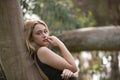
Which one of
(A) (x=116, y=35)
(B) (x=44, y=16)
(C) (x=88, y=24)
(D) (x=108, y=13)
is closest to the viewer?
(A) (x=116, y=35)

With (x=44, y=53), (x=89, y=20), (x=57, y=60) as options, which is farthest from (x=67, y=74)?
(x=89, y=20)

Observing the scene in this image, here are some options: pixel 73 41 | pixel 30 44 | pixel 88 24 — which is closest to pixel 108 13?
pixel 88 24

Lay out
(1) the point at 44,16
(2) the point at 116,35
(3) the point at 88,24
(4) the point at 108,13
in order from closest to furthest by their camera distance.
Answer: (2) the point at 116,35, (1) the point at 44,16, (3) the point at 88,24, (4) the point at 108,13

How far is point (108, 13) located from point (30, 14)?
478 cm

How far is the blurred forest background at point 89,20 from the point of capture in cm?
744

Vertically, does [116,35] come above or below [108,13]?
above

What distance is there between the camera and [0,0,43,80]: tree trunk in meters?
3.39

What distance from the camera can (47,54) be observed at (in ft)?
11.0

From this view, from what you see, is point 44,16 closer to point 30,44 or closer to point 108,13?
point 108,13

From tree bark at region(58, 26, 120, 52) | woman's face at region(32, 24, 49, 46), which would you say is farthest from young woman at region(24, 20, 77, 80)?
tree bark at region(58, 26, 120, 52)

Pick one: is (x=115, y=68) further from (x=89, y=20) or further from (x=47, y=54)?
(x=47, y=54)

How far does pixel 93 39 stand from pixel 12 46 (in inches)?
135

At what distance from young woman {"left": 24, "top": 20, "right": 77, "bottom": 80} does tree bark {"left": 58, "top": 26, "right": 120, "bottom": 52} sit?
10.5 ft

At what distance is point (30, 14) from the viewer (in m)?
5.85
